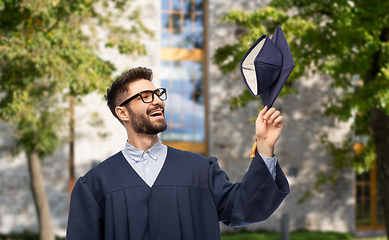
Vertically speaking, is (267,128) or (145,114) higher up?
(145,114)

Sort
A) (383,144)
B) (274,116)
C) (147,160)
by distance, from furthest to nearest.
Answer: (383,144), (147,160), (274,116)

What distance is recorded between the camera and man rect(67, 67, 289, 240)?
211 centimetres

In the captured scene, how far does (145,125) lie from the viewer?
222 cm

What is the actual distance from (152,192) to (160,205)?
0.08 m

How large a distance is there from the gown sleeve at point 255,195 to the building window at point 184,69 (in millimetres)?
10060

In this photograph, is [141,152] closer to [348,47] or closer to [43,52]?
[43,52]

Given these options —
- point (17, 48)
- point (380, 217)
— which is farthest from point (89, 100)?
point (380, 217)

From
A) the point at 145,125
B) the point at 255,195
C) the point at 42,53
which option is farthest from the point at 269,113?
the point at 42,53

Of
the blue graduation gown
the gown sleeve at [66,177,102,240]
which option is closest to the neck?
the blue graduation gown

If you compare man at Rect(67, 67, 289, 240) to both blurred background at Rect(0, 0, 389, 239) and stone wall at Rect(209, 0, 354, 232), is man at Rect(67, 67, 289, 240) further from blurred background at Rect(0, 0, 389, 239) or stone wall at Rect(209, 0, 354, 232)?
stone wall at Rect(209, 0, 354, 232)

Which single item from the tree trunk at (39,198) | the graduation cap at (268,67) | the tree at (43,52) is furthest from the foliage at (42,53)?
the graduation cap at (268,67)

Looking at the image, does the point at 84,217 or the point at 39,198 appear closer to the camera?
the point at 84,217

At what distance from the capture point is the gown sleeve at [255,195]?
1.99m

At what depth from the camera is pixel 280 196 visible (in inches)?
78.7
